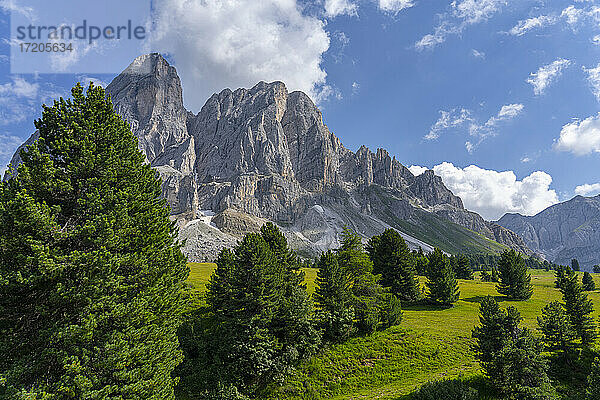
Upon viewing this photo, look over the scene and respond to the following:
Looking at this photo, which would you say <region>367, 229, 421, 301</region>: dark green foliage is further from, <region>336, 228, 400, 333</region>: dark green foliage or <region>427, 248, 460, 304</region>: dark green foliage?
<region>336, 228, 400, 333</region>: dark green foliage

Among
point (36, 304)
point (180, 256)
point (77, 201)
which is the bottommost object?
point (36, 304)

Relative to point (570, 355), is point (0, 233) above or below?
above

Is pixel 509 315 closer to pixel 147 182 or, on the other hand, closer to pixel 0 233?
pixel 147 182

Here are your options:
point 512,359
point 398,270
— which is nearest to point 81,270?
point 512,359

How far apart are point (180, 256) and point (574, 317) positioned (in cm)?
3544

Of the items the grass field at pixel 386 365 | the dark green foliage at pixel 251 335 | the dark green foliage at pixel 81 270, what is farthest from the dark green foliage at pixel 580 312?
the dark green foliage at pixel 81 270

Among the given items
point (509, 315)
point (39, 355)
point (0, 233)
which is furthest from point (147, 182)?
point (509, 315)

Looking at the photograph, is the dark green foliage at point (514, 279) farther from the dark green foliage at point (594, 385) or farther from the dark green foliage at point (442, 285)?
the dark green foliage at point (594, 385)

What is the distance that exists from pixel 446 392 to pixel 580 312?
16561 millimetres

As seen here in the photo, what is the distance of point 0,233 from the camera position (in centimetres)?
1229

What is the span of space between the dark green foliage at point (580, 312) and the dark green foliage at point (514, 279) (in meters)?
29.7

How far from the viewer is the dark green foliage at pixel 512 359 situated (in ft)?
57.3

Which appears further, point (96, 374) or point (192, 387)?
point (192, 387)

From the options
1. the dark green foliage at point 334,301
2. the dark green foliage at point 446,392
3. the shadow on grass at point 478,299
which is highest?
the dark green foliage at point 334,301
